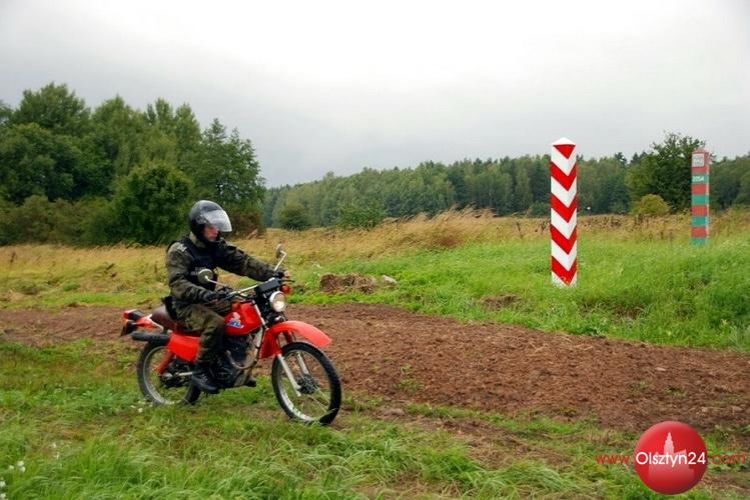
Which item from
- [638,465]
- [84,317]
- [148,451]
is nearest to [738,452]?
[638,465]

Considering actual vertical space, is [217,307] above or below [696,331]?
above

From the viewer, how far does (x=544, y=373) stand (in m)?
5.98

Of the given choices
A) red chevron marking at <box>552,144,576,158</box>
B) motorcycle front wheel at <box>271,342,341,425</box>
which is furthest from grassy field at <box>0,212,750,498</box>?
red chevron marking at <box>552,144,576,158</box>

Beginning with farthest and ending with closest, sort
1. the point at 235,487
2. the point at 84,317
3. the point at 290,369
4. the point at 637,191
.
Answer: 1. the point at 637,191
2. the point at 84,317
3. the point at 290,369
4. the point at 235,487

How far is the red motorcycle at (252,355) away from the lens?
511cm

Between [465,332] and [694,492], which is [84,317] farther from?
[694,492]

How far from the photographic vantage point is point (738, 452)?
173 inches

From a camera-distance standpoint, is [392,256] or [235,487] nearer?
[235,487]

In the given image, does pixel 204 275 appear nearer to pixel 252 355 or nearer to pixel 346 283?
pixel 252 355

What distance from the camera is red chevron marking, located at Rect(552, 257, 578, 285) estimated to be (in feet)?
30.9

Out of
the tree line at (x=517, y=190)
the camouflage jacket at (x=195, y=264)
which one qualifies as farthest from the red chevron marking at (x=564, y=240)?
the tree line at (x=517, y=190)

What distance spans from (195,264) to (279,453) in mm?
1969

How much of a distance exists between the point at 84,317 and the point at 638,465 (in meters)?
9.09

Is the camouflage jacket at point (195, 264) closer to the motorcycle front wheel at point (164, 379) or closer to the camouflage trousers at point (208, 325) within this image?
the camouflage trousers at point (208, 325)
